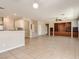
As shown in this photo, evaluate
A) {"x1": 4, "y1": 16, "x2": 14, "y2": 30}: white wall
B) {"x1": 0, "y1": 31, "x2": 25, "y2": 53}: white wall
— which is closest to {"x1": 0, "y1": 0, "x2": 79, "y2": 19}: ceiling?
{"x1": 0, "y1": 31, "x2": 25, "y2": 53}: white wall

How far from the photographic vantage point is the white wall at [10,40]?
5.43 meters

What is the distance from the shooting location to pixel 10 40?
605 cm

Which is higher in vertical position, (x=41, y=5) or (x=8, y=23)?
(x=41, y=5)

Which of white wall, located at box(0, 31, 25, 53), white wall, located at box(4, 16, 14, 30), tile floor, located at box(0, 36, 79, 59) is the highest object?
white wall, located at box(4, 16, 14, 30)

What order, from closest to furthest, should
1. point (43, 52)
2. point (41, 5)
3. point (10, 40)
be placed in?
point (43, 52)
point (10, 40)
point (41, 5)

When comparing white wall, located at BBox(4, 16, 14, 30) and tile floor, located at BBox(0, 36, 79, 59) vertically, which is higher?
white wall, located at BBox(4, 16, 14, 30)

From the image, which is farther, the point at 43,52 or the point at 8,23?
the point at 8,23

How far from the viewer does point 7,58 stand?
426cm

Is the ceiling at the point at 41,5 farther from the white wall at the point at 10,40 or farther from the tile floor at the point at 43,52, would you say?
the tile floor at the point at 43,52

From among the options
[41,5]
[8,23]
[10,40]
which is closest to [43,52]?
[10,40]

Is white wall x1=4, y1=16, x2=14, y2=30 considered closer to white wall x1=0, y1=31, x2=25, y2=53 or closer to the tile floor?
white wall x1=0, y1=31, x2=25, y2=53

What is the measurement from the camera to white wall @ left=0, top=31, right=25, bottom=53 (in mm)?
5429

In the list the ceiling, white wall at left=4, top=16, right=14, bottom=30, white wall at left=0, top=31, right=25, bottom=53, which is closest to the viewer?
white wall at left=0, top=31, right=25, bottom=53

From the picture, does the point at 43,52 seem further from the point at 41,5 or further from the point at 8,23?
the point at 8,23
